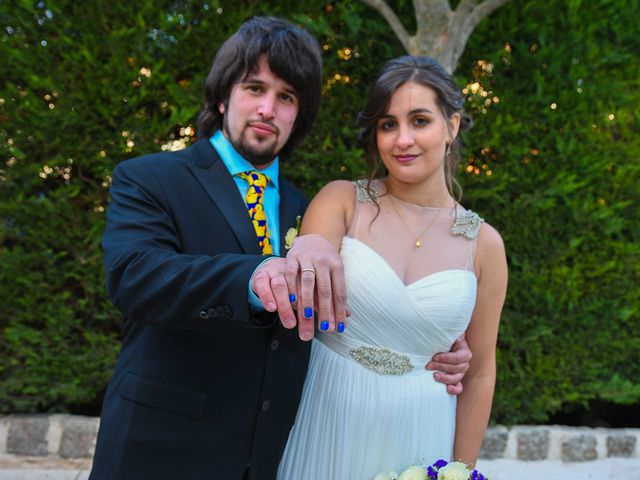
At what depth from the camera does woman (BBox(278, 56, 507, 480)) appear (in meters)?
2.12

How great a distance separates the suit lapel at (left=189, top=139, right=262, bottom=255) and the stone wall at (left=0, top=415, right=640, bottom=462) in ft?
7.42

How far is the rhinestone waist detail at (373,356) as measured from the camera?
2.16m

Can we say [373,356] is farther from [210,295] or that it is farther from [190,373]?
[210,295]

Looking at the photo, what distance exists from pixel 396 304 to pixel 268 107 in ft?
2.82

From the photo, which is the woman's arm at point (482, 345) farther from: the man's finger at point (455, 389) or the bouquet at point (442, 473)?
the bouquet at point (442, 473)

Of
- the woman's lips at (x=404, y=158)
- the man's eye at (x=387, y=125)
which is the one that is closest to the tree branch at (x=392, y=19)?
the man's eye at (x=387, y=125)

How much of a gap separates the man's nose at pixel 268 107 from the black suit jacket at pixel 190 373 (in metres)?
0.30

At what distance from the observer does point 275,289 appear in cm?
126

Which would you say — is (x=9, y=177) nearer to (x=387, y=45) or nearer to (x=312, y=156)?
(x=312, y=156)

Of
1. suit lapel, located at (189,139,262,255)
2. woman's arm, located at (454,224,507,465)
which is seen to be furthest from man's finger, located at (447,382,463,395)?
suit lapel, located at (189,139,262,255)

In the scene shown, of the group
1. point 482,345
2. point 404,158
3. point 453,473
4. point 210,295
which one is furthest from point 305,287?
point 482,345

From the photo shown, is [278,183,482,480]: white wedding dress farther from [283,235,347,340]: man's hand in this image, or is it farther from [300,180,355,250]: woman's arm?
[283,235,347,340]: man's hand

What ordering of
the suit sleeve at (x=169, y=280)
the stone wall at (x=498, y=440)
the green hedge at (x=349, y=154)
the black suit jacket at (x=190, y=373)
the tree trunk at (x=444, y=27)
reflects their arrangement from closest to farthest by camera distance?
the suit sleeve at (x=169, y=280)
the black suit jacket at (x=190, y=373)
the tree trunk at (x=444, y=27)
the green hedge at (x=349, y=154)
the stone wall at (x=498, y=440)

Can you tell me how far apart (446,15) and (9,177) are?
258 centimetres
